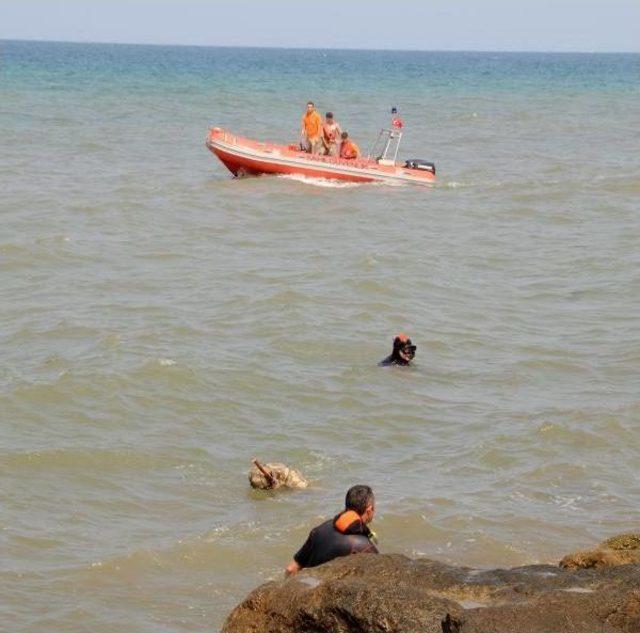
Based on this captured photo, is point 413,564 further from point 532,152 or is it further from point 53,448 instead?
point 532,152

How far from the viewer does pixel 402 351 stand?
1337cm

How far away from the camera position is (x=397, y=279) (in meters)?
18.2

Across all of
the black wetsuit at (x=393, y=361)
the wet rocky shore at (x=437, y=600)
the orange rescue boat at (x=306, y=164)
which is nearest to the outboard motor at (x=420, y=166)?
the orange rescue boat at (x=306, y=164)

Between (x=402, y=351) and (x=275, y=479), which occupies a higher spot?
(x=402, y=351)

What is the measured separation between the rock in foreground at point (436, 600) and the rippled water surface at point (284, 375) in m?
2.16

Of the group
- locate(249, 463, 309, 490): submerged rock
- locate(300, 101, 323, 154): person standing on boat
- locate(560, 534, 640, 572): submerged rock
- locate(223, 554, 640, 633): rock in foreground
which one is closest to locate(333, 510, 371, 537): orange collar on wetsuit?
locate(223, 554, 640, 633): rock in foreground

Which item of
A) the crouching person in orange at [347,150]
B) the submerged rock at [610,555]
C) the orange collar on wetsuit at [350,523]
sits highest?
the orange collar on wetsuit at [350,523]

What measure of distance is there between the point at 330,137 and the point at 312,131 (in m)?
0.38

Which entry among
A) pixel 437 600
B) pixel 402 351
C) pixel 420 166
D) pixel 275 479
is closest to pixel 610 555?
pixel 437 600

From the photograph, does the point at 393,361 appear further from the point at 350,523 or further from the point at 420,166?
the point at 420,166

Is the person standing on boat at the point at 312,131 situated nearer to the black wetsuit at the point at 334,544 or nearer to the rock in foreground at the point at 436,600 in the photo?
the black wetsuit at the point at 334,544

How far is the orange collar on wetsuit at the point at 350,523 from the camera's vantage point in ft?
20.4

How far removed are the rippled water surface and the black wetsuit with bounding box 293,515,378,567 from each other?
5.57 feet

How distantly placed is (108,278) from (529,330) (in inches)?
231
